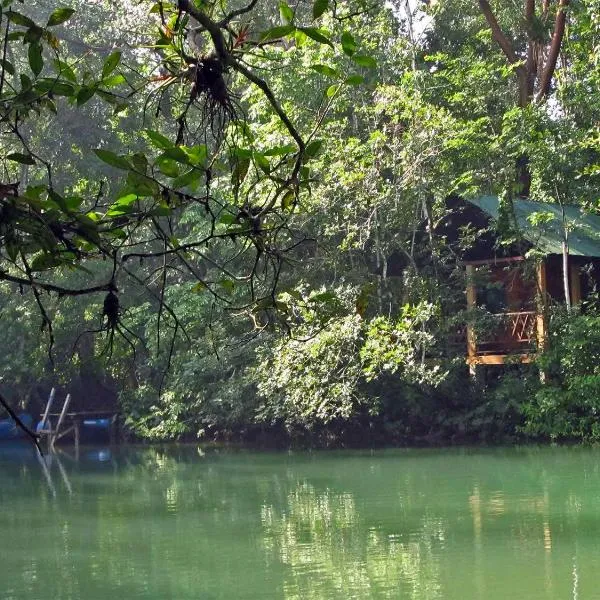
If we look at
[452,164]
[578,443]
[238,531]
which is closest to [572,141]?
[452,164]

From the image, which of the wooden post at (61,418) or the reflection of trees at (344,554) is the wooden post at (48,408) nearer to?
the wooden post at (61,418)

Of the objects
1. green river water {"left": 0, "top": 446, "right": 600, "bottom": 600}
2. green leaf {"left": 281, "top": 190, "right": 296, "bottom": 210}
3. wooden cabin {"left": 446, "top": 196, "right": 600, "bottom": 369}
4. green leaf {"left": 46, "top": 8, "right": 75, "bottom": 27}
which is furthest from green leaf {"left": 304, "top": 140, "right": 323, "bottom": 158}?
wooden cabin {"left": 446, "top": 196, "right": 600, "bottom": 369}

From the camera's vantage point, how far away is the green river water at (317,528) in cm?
681

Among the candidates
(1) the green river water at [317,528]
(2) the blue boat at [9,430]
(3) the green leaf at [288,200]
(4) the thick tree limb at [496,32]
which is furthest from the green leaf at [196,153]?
(2) the blue boat at [9,430]

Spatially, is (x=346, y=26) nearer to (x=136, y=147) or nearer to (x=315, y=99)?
(x=315, y=99)

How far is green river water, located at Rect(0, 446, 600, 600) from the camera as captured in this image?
268 inches

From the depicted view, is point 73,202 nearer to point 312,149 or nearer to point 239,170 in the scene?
point 239,170

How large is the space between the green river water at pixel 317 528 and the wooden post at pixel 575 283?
2.67m

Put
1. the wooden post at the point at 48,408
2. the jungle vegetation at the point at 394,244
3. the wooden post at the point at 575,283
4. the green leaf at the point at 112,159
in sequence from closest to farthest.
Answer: the green leaf at the point at 112,159 < the jungle vegetation at the point at 394,244 < the wooden post at the point at 575,283 < the wooden post at the point at 48,408

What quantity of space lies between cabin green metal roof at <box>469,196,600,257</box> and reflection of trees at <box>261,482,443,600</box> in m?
5.61

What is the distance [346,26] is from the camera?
14859mm

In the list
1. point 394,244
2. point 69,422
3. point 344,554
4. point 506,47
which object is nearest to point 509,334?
point 394,244

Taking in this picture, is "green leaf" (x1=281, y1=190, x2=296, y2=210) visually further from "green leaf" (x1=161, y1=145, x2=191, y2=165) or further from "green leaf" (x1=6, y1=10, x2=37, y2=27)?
"green leaf" (x1=6, y1=10, x2=37, y2=27)

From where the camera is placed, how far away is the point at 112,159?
2.01 m
